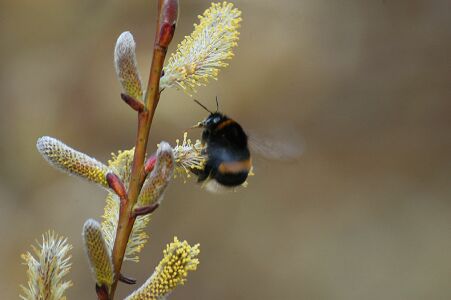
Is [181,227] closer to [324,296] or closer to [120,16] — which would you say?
[324,296]

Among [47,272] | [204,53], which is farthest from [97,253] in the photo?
[204,53]

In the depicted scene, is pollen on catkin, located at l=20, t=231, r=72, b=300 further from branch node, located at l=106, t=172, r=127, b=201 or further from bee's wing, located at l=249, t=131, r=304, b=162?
bee's wing, located at l=249, t=131, r=304, b=162

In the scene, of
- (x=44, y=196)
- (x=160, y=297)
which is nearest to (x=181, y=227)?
(x=44, y=196)

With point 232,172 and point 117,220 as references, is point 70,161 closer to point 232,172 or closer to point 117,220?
point 117,220

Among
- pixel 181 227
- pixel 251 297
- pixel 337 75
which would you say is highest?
pixel 337 75

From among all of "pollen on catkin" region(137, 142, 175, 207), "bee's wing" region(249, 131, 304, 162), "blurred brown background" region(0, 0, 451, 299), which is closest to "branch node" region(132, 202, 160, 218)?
"pollen on catkin" region(137, 142, 175, 207)
